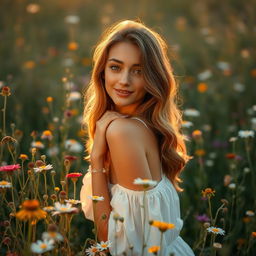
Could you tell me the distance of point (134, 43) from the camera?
1.82 m

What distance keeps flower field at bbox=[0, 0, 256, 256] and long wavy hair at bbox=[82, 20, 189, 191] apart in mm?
296

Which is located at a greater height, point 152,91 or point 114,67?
point 114,67

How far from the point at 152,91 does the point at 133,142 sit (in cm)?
30

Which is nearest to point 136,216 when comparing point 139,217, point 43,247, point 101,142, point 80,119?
point 139,217

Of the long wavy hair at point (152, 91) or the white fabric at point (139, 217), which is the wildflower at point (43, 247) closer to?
the white fabric at point (139, 217)

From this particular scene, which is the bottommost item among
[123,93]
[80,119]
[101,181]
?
[101,181]

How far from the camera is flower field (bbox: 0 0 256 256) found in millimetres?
1719

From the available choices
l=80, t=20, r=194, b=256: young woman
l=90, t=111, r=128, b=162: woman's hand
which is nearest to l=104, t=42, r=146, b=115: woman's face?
l=80, t=20, r=194, b=256: young woman

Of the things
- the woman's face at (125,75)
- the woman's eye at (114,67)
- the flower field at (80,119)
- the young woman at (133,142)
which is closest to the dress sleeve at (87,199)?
the young woman at (133,142)

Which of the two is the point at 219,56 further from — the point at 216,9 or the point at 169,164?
the point at 169,164

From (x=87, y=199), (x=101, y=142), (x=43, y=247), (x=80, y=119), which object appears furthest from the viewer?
(x=80, y=119)

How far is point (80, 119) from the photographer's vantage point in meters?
3.46

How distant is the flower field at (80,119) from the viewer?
5.64 ft

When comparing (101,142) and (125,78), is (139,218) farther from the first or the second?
(125,78)
